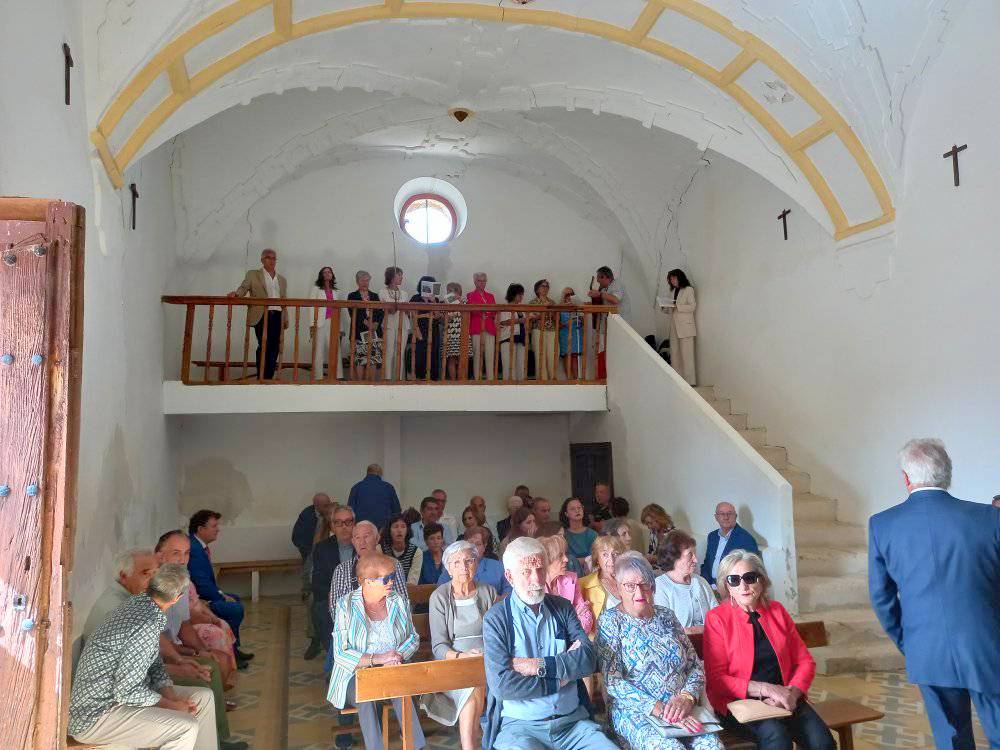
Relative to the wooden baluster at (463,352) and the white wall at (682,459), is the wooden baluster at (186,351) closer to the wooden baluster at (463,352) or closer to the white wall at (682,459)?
the wooden baluster at (463,352)

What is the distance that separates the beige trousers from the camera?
941 centimetres

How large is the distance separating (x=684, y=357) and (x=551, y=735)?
6877mm

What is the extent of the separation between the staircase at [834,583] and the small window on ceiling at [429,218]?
17.0 feet

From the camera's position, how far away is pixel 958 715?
3.06 m

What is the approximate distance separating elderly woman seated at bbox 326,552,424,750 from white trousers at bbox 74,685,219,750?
711 mm

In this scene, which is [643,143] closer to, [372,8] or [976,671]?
[372,8]

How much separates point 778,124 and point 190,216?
20.4ft

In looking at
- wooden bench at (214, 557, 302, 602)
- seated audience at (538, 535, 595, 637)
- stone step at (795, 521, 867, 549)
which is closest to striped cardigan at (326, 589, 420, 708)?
seated audience at (538, 535, 595, 637)

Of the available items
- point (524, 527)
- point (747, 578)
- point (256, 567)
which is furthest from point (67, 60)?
point (256, 567)

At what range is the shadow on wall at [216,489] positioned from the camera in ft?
30.5

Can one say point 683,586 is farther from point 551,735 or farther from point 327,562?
point 327,562

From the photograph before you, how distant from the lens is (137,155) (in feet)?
17.7

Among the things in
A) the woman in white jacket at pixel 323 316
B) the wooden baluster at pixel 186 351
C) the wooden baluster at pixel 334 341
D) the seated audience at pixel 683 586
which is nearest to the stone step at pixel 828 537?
the seated audience at pixel 683 586

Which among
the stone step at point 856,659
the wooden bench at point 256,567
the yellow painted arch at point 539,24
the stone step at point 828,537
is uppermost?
the yellow painted arch at point 539,24
